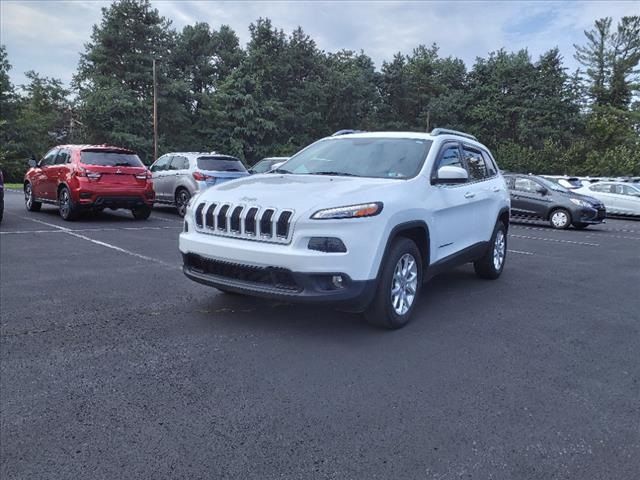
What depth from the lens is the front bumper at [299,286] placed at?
13.3ft

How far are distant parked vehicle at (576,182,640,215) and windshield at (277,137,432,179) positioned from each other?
56.4 ft

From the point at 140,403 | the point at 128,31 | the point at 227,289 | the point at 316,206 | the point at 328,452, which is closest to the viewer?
the point at 328,452

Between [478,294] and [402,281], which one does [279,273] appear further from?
[478,294]

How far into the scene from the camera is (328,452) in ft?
8.72

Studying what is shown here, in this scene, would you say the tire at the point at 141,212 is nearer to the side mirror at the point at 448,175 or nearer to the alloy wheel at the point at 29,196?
the alloy wheel at the point at 29,196

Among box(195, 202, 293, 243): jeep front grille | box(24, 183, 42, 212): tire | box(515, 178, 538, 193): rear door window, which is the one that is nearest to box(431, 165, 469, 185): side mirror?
box(195, 202, 293, 243): jeep front grille

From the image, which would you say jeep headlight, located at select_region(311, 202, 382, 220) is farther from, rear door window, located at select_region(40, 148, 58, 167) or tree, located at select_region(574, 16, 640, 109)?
tree, located at select_region(574, 16, 640, 109)

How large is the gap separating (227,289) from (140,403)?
1.45 metres

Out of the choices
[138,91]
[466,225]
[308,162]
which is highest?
[138,91]

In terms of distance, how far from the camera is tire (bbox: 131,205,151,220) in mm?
12498

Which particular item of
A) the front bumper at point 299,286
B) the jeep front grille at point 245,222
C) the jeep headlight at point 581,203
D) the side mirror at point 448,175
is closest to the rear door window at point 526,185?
the jeep headlight at point 581,203

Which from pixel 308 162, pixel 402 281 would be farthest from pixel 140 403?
pixel 308 162

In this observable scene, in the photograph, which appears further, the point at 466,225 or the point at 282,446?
the point at 466,225

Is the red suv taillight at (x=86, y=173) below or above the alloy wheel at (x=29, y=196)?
above
